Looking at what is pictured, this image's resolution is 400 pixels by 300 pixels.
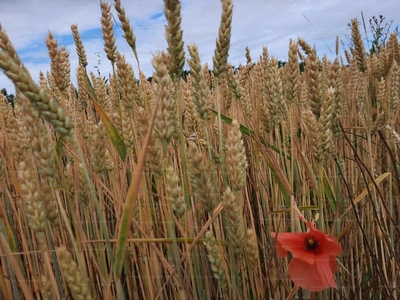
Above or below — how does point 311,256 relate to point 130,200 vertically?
below

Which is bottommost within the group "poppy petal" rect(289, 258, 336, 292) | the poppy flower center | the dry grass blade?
"poppy petal" rect(289, 258, 336, 292)

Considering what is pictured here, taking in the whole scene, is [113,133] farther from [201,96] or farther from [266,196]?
[266,196]

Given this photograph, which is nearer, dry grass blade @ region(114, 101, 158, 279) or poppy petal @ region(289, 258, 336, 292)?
dry grass blade @ region(114, 101, 158, 279)

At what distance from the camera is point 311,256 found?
2.08 feet

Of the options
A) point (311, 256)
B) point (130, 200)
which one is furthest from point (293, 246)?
point (130, 200)

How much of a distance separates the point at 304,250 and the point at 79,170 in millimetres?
465

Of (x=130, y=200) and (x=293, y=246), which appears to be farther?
(x=293, y=246)

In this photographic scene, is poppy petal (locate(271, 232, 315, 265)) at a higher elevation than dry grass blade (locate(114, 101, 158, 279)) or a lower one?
lower

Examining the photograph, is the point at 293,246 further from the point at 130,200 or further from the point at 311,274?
the point at 130,200

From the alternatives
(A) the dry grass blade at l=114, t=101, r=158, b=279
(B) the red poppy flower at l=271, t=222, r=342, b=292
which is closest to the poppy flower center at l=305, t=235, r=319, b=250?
(B) the red poppy flower at l=271, t=222, r=342, b=292

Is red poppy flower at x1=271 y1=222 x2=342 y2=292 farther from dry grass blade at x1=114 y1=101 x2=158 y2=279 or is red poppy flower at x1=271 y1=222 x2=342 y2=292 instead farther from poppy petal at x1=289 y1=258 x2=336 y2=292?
A: dry grass blade at x1=114 y1=101 x2=158 y2=279

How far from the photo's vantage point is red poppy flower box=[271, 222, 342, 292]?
0.62 meters

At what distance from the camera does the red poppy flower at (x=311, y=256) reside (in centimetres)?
62

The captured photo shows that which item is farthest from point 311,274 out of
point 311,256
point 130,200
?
point 130,200
